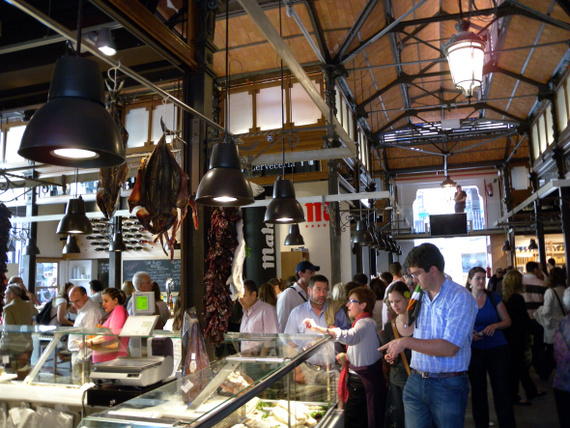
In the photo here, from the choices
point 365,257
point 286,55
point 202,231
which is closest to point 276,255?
point 202,231

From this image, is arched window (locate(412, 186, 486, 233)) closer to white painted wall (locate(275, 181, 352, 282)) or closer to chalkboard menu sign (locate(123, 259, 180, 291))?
white painted wall (locate(275, 181, 352, 282))

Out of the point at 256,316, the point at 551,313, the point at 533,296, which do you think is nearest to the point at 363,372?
the point at 256,316

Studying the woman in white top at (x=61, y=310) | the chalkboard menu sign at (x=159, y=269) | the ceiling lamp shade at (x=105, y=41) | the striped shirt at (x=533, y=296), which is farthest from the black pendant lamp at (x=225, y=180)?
the chalkboard menu sign at (x=159, y=269)

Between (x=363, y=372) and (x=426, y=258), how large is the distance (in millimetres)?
1706

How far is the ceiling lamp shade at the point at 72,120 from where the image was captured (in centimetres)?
184

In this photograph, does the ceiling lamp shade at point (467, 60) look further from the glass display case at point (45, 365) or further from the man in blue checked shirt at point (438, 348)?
the glass display case at point (45, 365)

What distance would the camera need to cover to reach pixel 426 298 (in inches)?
132

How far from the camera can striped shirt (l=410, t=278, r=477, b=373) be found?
305cm

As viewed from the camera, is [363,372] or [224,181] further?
[363,372]

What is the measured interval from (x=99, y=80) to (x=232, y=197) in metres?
1.39

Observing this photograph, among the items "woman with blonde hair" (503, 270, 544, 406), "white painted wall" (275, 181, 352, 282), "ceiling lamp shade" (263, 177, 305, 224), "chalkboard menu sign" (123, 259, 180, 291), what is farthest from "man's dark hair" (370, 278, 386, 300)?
"chalkboard menu sign" (123, 259, 180, 291)

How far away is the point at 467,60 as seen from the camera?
4.62 metres

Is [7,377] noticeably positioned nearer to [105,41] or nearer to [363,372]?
[105,41]

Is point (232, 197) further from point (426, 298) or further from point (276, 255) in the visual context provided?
point (276, 255)
